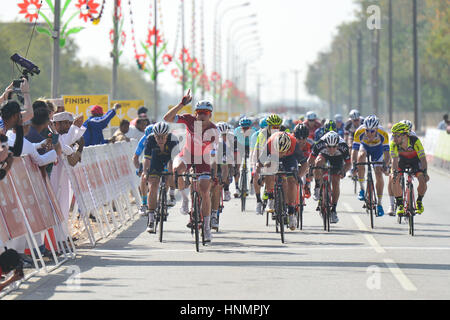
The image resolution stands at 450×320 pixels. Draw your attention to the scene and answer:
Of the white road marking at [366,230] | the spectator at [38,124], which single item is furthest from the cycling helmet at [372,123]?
the spectator at [38,124]

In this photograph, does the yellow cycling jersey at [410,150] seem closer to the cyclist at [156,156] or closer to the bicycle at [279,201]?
the bicycle at [279,201]

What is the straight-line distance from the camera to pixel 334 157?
54.6ft

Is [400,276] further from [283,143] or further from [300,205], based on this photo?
[300,205]

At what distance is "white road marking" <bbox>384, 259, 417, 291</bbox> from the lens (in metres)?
10.2

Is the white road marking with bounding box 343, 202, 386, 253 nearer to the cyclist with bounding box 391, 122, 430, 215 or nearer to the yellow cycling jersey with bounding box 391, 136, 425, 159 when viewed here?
the cyclist with bounding box 391, 122, 430, 215

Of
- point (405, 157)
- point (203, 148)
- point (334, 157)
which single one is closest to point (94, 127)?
point (334, 157)

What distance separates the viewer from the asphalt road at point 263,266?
9.98 meters

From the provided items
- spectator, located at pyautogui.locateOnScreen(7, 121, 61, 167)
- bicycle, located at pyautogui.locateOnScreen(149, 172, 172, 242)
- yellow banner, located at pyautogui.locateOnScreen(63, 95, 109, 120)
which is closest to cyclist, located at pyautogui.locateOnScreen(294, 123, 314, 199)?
bicycle, located at pyautogui.locateOnScreen(149, 172, 172, 242)

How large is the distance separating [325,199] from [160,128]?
281cm

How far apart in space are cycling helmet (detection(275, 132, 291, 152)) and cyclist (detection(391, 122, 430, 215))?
1.76m

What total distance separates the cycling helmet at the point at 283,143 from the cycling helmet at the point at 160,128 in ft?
5.36
